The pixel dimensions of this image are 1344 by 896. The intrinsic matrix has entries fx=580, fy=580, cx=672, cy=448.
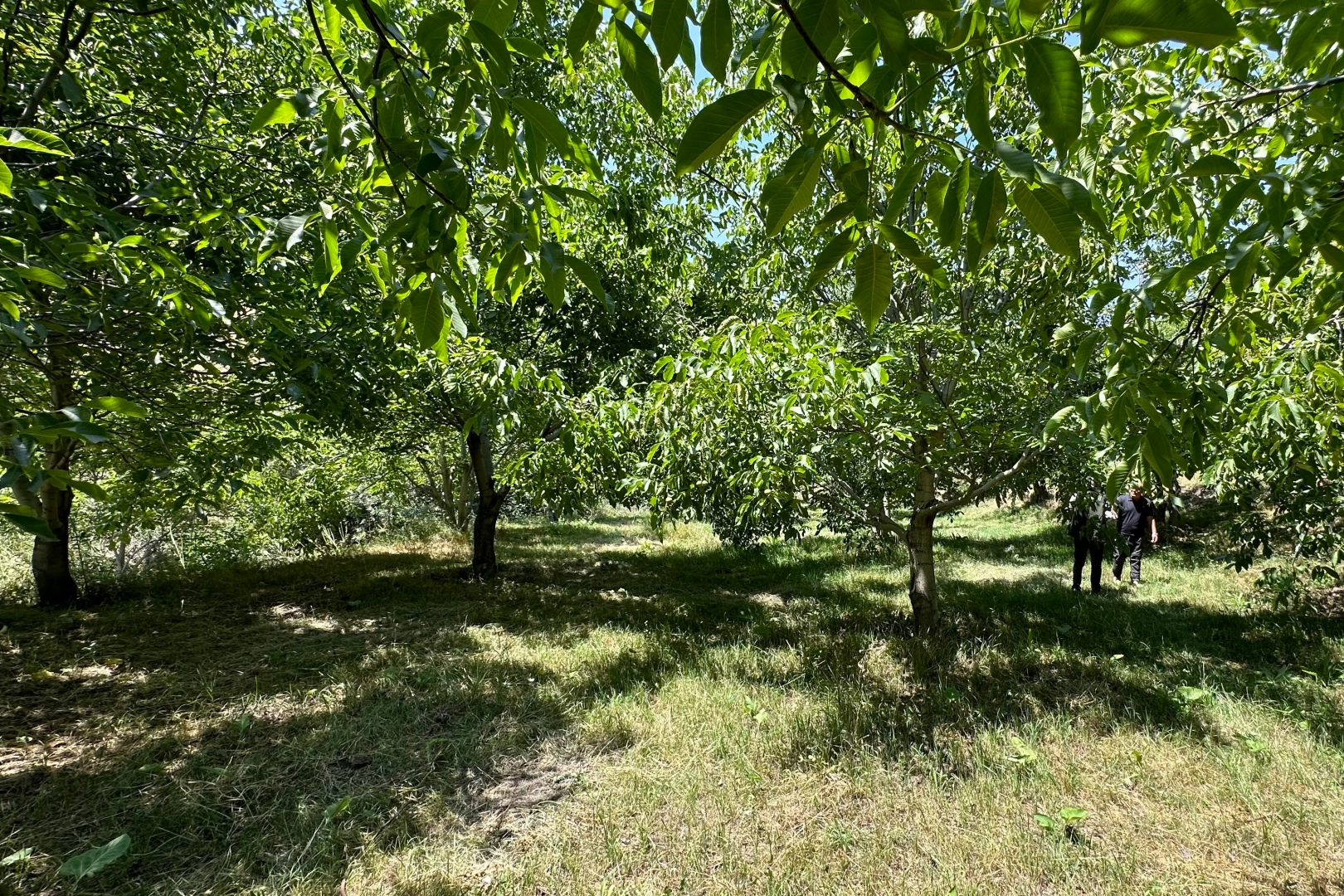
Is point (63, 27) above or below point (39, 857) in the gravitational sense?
above

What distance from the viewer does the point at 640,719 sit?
4059 millimetres

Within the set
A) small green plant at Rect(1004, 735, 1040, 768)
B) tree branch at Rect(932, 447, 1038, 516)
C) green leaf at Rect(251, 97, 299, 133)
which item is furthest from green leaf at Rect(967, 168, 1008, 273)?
tree branch at Rect(932, 447, 1038, 516)

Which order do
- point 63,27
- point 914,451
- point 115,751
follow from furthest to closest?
point 914,451 → point 115,751 → point 63,27

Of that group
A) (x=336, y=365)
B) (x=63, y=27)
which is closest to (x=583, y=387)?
(x=336, y=365)

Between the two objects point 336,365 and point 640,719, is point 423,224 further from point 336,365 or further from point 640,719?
point 336,365

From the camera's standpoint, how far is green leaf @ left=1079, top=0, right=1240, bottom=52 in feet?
2.44

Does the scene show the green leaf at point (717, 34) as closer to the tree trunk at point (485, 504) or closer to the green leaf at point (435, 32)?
the green leaf at point (435, 32)

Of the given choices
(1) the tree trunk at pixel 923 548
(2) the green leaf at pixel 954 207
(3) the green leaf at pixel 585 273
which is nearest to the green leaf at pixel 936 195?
(2) the green leaf at pixel 954 207

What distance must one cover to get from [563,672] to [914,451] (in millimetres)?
3802

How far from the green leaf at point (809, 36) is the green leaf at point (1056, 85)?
0.28 m

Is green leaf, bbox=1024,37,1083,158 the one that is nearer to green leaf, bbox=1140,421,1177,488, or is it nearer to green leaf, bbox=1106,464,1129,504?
green leaf, bbox=1140,421,1177,488

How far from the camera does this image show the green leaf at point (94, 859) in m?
2.53

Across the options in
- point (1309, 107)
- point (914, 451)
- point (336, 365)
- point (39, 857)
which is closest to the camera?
point (1309, 107)

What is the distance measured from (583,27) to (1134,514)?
1023 cm
